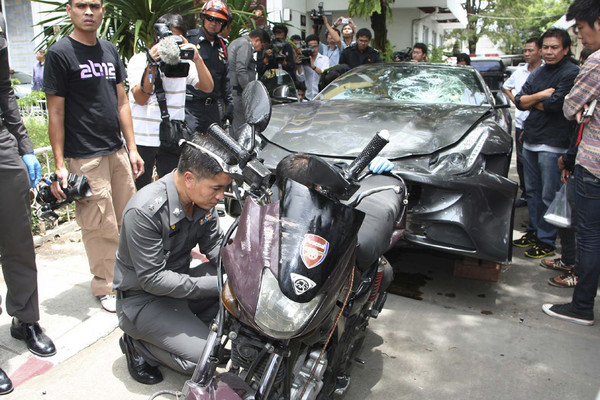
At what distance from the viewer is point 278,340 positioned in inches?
70.6

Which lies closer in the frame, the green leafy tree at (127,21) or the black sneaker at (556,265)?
the black sneaker at (556,265)

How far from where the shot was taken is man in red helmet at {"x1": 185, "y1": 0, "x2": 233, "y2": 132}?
4.50 meters

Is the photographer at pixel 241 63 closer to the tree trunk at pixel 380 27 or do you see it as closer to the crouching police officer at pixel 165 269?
the crouching police officer at pixel 165 269

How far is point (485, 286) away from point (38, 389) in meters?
3.06

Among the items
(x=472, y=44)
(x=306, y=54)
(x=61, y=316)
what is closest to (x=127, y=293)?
(x=61, y=316)

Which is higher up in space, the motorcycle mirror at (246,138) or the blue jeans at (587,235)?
the motorcycle mirror at (246,138)

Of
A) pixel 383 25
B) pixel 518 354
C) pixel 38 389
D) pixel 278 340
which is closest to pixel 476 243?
pixel 518 354

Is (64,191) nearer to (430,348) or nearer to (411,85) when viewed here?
(430,348)

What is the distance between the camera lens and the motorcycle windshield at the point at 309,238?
1647 mm

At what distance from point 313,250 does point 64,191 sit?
197 centimetres

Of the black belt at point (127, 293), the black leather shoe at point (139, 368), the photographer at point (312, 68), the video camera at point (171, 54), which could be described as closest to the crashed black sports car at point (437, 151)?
the video camera at point (171, 54)

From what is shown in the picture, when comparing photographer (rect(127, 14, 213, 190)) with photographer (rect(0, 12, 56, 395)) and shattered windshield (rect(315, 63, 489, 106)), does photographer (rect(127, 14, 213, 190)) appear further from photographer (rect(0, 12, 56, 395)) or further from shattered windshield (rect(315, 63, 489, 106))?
shattered windshield (rect(315, 63, 489, 106))

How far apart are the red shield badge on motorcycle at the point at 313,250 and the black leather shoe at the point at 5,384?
1.82 metres

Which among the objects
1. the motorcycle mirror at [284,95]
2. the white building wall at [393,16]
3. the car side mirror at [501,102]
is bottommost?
the car side mirror at [501,102]
